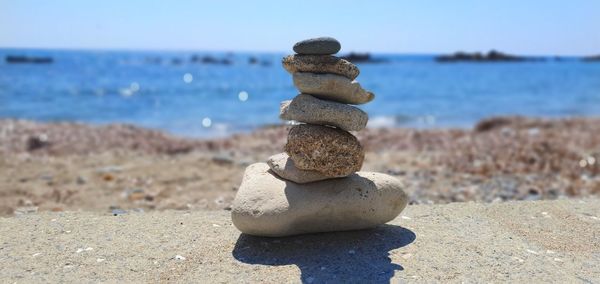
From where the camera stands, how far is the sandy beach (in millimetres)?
8000

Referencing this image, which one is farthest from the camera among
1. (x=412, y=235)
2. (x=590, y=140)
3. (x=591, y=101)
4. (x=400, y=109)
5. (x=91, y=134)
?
(x=591, y=101)

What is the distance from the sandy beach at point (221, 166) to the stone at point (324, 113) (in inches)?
118

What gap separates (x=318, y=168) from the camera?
4750 mm

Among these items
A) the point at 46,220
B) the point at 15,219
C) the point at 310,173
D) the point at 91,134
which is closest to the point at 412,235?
the point at 310,173

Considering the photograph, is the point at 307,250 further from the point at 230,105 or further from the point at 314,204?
the point at 230,105

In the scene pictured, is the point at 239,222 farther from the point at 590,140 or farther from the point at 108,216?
the point at 590,140

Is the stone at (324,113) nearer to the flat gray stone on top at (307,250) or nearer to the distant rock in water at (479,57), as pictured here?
the flat gray stone on top at (307,250)

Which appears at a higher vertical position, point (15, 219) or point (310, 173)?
point (310, 173)

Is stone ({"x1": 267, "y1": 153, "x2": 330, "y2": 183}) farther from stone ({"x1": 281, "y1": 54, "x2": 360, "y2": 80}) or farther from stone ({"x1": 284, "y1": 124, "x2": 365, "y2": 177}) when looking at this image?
stone ({"x1": 281, "y1": 54, "x2": 360, "y2": 80})

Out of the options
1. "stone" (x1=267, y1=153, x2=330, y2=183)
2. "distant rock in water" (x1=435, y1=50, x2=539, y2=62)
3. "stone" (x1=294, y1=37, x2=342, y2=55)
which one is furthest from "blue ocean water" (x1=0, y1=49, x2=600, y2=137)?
"distant rock in water" (x1=435, y1=50, x2=539, y2=62)

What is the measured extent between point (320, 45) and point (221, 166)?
232 inches

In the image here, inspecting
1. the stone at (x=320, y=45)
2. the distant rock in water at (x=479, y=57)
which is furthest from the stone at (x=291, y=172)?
the distant rock in water at (x=479, y=57)

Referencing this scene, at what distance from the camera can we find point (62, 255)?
4688 mm

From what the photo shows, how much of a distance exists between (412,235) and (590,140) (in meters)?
9.64
